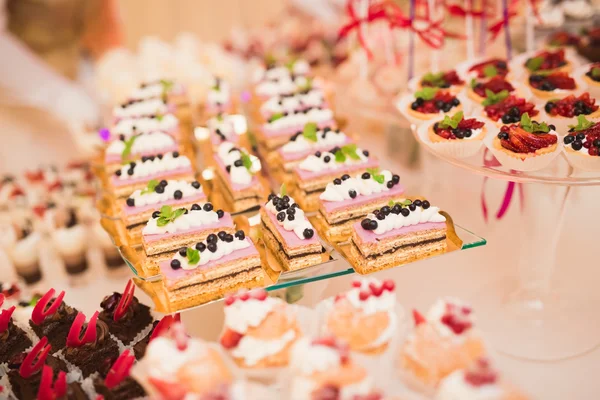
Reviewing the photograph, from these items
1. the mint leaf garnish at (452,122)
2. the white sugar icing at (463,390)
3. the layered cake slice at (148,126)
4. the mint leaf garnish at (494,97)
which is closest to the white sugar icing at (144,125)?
the layered cake slice at (148,126)

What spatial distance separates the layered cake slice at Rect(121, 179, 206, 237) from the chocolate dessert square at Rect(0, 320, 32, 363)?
0.62 m

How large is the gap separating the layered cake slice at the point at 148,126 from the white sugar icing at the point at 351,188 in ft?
4.38

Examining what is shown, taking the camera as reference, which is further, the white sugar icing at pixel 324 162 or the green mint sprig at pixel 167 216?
the white sugar icing at pixel 324 162

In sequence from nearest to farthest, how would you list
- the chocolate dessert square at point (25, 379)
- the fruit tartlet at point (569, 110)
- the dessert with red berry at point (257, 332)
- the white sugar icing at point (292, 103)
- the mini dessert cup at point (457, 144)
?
the dessert with red berry at point (257, 332), the chocolate dessert square at point (25, 379), the mini dessert cup at point (457, 144), the fruit tartlet at point (569, 110), the white sugar icing at point (292, 103)

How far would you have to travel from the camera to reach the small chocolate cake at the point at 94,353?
2270mm

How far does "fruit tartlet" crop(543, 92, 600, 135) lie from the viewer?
271 cm

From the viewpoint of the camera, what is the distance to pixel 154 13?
6.14 metres

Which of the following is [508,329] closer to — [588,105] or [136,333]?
[588,105]

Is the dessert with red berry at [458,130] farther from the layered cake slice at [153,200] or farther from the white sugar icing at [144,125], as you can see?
the white sugar icing at [144,125]

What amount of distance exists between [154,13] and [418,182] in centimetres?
363

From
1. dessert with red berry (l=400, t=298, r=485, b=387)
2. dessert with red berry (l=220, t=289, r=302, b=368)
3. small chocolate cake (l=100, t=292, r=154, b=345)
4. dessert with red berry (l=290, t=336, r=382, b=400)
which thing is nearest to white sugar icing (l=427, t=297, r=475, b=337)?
dessert with red berry (l=400, t=298, r=485, b=387)

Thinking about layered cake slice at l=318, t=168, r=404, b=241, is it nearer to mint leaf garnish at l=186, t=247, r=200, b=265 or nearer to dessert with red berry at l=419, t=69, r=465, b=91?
mint leaf garnish at l=186, t=247, r=200, b=265

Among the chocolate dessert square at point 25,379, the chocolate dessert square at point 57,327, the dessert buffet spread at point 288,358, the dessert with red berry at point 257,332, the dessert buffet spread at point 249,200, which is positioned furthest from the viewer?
the chocolate dessert square at point 57,327

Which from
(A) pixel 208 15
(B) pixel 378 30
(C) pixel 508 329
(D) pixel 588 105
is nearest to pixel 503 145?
(D) pixel 588 105
